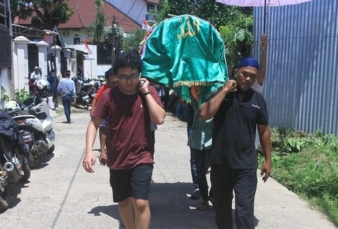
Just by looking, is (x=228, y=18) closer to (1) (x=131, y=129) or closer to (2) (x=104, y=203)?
(2) (x=104, y=203)

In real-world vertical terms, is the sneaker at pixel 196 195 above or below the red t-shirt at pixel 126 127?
below

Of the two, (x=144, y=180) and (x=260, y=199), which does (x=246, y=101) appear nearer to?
(x=144, y=180)

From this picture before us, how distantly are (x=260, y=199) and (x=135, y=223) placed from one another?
237cm

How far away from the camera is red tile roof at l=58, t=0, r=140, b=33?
137 ft

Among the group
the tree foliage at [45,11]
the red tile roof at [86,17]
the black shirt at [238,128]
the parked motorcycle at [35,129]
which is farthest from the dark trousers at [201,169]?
the red tile roof at [86,17]

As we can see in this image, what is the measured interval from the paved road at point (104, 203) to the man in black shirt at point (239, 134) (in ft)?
3.63

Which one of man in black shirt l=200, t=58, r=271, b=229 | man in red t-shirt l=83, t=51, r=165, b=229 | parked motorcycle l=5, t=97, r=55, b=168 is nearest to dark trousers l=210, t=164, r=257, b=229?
man in black shirt l=200, t=58, r=271, b=229

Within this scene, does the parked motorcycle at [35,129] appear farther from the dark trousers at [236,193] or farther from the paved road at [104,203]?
the dark trousers at [236,193]

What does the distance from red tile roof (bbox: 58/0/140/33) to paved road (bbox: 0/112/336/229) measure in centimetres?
3505

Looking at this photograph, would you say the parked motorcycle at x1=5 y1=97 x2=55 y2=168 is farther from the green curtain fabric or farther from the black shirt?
the black shirt

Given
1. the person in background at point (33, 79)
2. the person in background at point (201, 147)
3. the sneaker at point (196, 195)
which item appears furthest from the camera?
the person in background at point (33, 79)

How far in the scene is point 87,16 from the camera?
1750 inches

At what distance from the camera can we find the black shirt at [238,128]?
11.5 feet

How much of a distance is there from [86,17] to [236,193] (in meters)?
42.9
